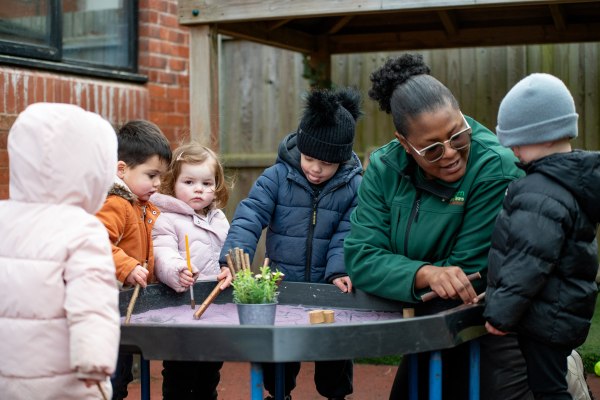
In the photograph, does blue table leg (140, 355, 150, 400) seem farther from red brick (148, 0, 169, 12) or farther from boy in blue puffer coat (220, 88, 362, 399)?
red brick (148, 0, 169, 12)

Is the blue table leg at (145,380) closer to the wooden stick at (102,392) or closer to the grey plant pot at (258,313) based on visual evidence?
the grey plant pot at (258,313)

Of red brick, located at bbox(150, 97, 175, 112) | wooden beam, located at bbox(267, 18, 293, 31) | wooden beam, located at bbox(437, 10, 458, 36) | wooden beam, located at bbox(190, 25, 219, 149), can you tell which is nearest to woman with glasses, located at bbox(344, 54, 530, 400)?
wooden beam, located at bbox(190, 25, 219, 149)

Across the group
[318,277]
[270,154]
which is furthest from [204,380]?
[270,154]

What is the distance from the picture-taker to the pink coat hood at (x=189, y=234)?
3.98 m

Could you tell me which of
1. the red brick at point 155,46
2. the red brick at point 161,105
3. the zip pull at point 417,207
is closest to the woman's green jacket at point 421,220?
the zip pull at point 417,207

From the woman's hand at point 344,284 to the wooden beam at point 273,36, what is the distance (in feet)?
9.55

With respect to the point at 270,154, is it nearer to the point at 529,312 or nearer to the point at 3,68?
the point at 3,68

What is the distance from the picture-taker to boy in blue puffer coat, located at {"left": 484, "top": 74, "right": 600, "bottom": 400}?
2.78 meters

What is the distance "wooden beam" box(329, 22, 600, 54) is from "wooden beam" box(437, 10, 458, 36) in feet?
0.34

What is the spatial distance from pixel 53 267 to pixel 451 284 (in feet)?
3.94

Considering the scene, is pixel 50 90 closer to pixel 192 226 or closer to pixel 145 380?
pixel 192 226

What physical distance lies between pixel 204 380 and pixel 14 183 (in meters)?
1.60

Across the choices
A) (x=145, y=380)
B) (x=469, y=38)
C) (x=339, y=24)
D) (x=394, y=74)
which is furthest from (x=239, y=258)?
(x=469, y=38)

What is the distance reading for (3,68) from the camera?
5.58m
